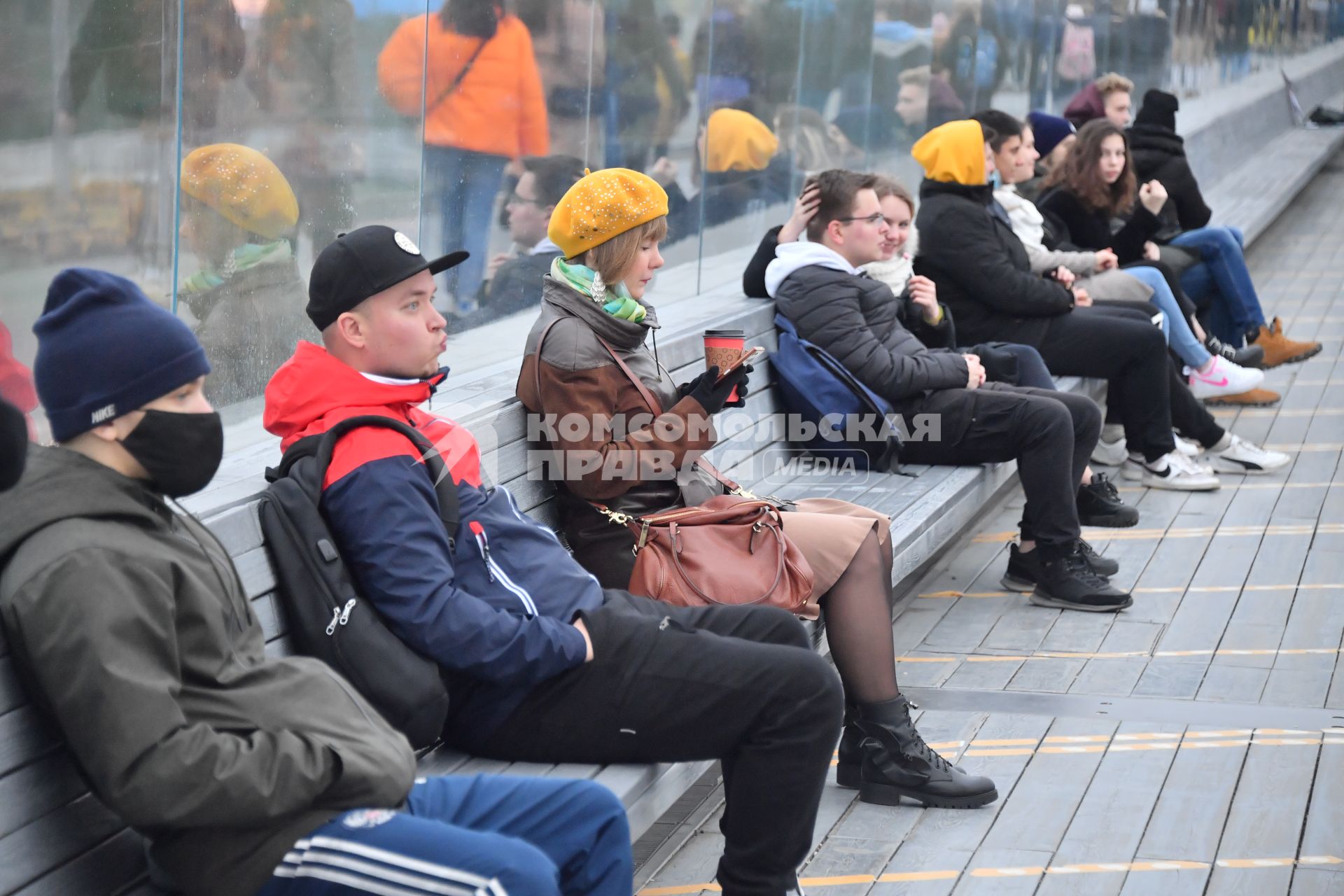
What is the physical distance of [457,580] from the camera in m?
2.93

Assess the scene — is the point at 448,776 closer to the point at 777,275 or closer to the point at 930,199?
the point at 777,275

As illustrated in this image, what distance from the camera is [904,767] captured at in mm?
3682

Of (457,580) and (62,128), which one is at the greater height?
(62,128)

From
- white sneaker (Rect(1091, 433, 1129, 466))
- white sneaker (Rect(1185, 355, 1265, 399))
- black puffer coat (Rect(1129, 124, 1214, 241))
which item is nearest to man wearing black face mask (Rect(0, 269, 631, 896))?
white sneaker (Rect(1091, 433, 1129, 466))

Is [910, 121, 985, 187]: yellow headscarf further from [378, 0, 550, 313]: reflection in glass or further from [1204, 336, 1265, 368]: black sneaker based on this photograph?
[1204, 336, 1265, 368]: black sneaker

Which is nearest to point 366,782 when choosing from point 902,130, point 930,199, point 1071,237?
point 930,199

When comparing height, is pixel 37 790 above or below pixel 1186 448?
above

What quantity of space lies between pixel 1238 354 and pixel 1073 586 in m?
3.31

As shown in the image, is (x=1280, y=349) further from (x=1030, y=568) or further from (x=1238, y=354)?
(x=1030, y=568)

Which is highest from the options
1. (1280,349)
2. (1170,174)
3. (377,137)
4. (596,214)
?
(377,137)

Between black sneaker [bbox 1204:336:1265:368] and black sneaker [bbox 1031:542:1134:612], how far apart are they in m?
3.02

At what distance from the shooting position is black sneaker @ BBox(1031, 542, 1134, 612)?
5160mm

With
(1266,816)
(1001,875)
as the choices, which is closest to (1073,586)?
(1266,816)

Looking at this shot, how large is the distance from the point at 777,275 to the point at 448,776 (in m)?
2.91
